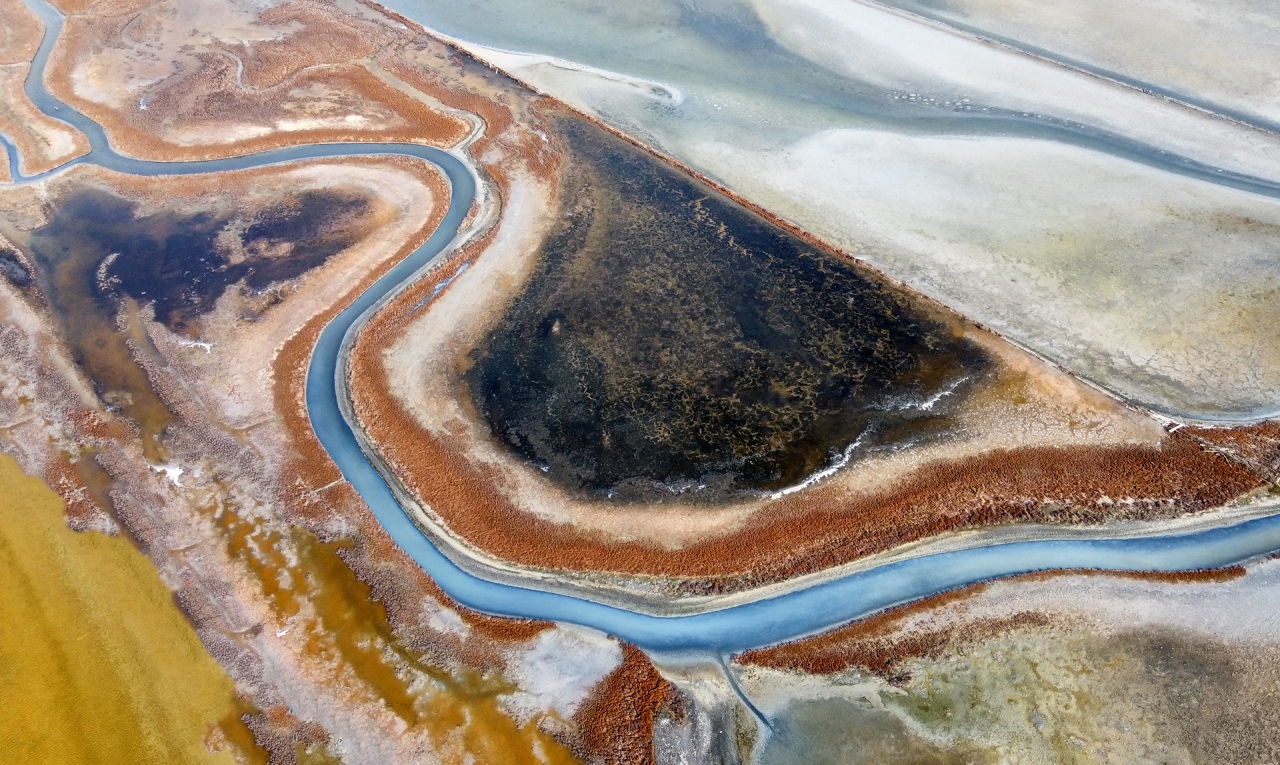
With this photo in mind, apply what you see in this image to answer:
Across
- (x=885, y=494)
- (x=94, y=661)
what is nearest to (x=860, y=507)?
(x=885, y=494)

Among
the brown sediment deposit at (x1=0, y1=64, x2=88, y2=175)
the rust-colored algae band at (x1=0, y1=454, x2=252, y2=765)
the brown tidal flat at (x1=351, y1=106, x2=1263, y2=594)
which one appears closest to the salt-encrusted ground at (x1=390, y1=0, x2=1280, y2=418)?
the brown tidal flat at (x1=351, y1=106, x2=1263, y2=594)

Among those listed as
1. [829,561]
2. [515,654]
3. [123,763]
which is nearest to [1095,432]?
[829,561]

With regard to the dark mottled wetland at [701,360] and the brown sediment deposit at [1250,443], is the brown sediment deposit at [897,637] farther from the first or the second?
the dark mottled wetland at [701,360]

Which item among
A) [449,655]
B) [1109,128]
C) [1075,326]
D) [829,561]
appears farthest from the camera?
[1109,128]

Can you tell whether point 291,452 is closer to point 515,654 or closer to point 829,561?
point 515,654

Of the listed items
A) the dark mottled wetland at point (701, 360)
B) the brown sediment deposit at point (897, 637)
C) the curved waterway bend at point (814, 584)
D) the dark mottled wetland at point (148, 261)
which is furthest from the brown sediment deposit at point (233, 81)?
the brown sediment deposit at point (897, 637)

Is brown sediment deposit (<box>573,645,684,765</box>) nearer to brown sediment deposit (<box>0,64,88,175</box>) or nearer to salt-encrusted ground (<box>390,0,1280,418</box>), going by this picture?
salt-encrusted ground (<box>390,0,1280,418</box>)

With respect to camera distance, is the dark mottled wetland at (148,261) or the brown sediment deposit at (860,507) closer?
the brown sediment deposit at (860,507)

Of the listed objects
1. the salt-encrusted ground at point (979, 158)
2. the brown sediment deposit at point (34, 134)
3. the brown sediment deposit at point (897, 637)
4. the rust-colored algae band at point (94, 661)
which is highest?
the salt-encrusted ground at point (979, 158)
